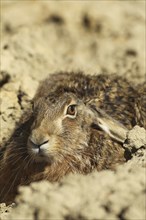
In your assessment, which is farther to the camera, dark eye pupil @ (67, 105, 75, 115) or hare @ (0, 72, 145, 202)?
dark eye pupil @ (67, 105, 75, 115)

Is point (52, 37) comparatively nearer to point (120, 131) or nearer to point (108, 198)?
point (120, 131)

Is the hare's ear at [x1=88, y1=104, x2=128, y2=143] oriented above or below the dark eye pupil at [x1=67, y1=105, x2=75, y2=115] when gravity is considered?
below

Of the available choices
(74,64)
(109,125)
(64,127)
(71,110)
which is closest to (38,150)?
(64,127)

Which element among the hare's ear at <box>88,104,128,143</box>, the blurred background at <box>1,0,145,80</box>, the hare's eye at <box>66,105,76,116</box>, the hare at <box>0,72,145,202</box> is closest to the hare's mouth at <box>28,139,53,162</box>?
the hare at <box>0,72,145,202</box>

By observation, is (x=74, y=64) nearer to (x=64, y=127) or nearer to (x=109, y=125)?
(x=109, y=125)

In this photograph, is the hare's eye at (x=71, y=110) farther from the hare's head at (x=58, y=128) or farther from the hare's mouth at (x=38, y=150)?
the hare's mouth at (x=38, y=150)

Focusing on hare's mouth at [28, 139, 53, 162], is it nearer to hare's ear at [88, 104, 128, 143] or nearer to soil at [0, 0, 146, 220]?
soil at [0, 0, 146, 220]

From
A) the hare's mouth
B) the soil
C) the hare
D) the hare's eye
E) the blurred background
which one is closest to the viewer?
the soil
